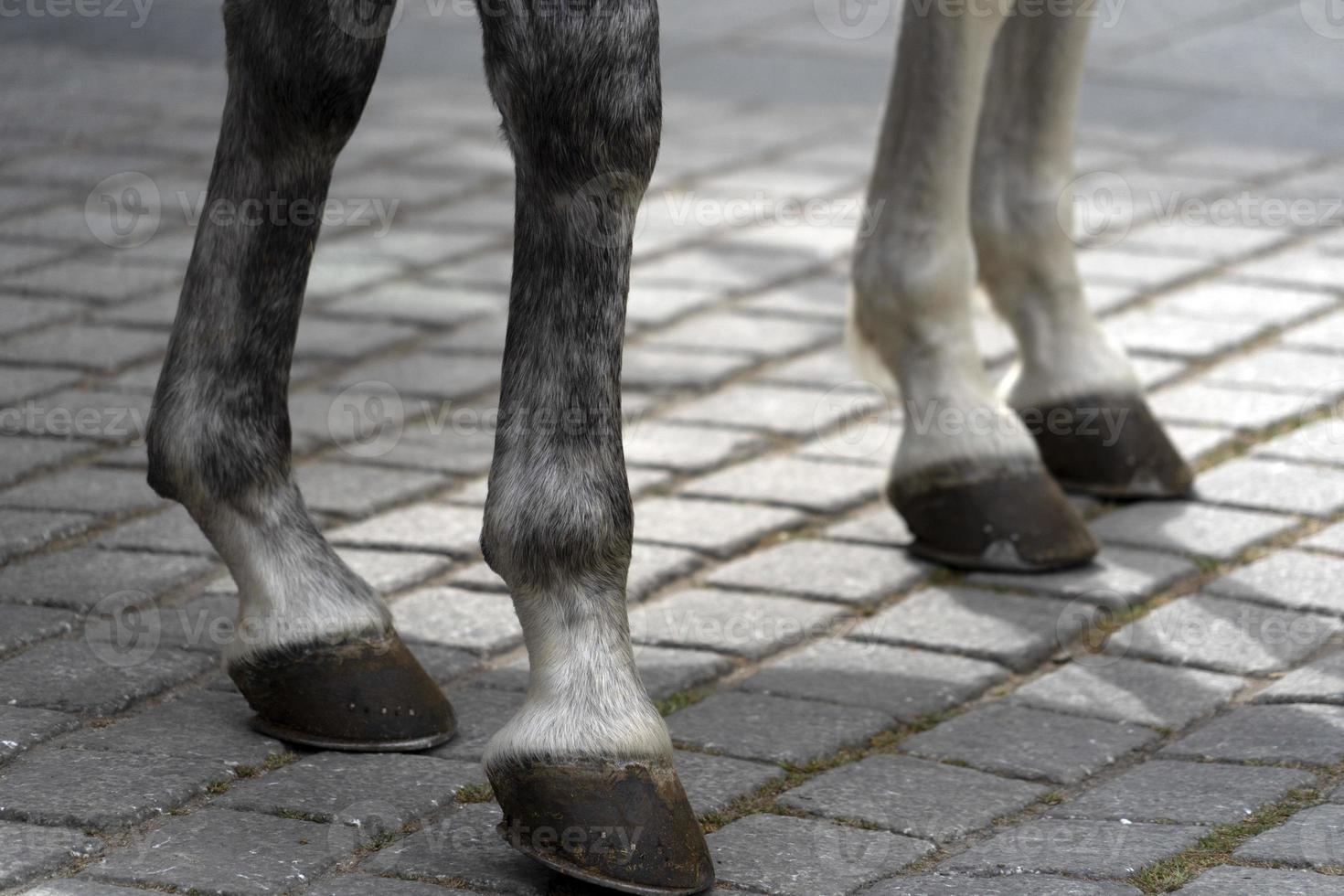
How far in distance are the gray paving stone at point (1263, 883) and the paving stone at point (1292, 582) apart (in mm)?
967

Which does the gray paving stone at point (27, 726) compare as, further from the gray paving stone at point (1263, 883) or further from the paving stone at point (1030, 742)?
the gray paving stone at point (1263, 883)

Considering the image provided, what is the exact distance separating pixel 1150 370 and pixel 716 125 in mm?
2642

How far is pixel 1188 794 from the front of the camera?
243cm

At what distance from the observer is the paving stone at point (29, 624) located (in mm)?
2865

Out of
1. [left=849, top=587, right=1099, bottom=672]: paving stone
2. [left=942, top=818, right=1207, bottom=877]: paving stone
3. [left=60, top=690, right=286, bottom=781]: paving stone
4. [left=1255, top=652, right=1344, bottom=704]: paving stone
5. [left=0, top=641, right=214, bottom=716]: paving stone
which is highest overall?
[left=0, top=641, right=214, bottom=716]: paving stone

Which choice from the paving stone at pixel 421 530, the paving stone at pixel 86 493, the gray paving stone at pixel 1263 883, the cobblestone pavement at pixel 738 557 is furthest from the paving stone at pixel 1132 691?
the paving stone at pixel 86 493

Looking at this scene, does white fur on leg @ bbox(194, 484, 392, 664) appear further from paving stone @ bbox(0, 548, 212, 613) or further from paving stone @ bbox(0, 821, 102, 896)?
paving stone @ bbox(0, 548, 212, 613)

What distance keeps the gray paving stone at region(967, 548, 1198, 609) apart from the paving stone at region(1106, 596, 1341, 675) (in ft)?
0.22

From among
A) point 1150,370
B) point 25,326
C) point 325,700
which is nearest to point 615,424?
point 325,700

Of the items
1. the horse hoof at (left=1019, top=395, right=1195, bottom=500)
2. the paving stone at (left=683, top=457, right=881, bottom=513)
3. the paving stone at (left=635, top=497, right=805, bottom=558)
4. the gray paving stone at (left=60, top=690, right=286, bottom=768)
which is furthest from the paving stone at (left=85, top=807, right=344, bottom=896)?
the horse hoof at (left=1019, top=395, right=1195, bottom=500)

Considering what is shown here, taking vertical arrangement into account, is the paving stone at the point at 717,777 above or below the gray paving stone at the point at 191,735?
below

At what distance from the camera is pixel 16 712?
2.61 m

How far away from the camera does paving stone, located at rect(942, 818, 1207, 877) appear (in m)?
2.21

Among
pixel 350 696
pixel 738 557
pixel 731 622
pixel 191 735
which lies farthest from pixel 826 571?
pixel 191 735
